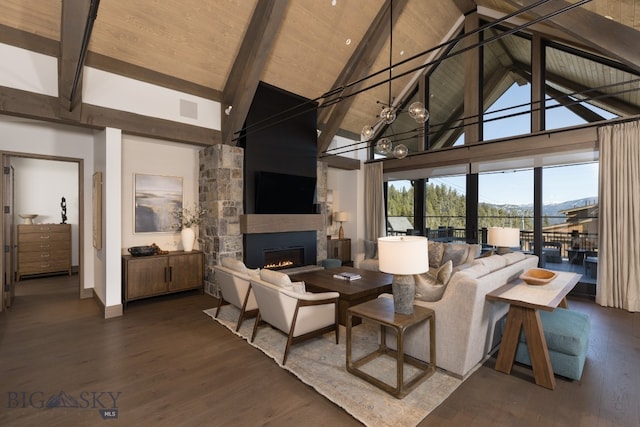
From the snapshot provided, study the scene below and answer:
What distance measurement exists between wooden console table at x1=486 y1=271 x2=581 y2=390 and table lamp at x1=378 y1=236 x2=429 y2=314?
0.79m

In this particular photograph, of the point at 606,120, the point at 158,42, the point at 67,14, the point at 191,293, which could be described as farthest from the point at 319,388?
the point at 606,120

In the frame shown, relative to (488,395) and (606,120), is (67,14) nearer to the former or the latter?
(488,395)

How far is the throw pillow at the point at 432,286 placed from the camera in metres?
2.96

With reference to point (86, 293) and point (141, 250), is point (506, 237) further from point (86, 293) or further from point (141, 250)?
point (86, 293)

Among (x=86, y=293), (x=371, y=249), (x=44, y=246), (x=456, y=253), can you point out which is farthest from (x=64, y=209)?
(x=456, y=253)

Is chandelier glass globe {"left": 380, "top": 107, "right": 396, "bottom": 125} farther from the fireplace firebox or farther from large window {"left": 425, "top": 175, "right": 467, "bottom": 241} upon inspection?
large window {"left": 425, "top": 175, "right": 467, "bottom": 241}

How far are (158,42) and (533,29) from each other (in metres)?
6.71

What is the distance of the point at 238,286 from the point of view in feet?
12.7

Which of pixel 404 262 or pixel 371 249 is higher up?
pixel 404 262

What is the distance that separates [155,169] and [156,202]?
616 mm

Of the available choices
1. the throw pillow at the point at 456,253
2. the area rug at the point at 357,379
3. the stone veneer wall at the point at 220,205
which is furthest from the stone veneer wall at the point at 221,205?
the throw pillow at the point at 456,253

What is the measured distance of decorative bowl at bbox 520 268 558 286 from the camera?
311 cm

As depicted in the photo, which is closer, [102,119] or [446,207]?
[102,119]

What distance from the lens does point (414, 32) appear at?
6477mm
